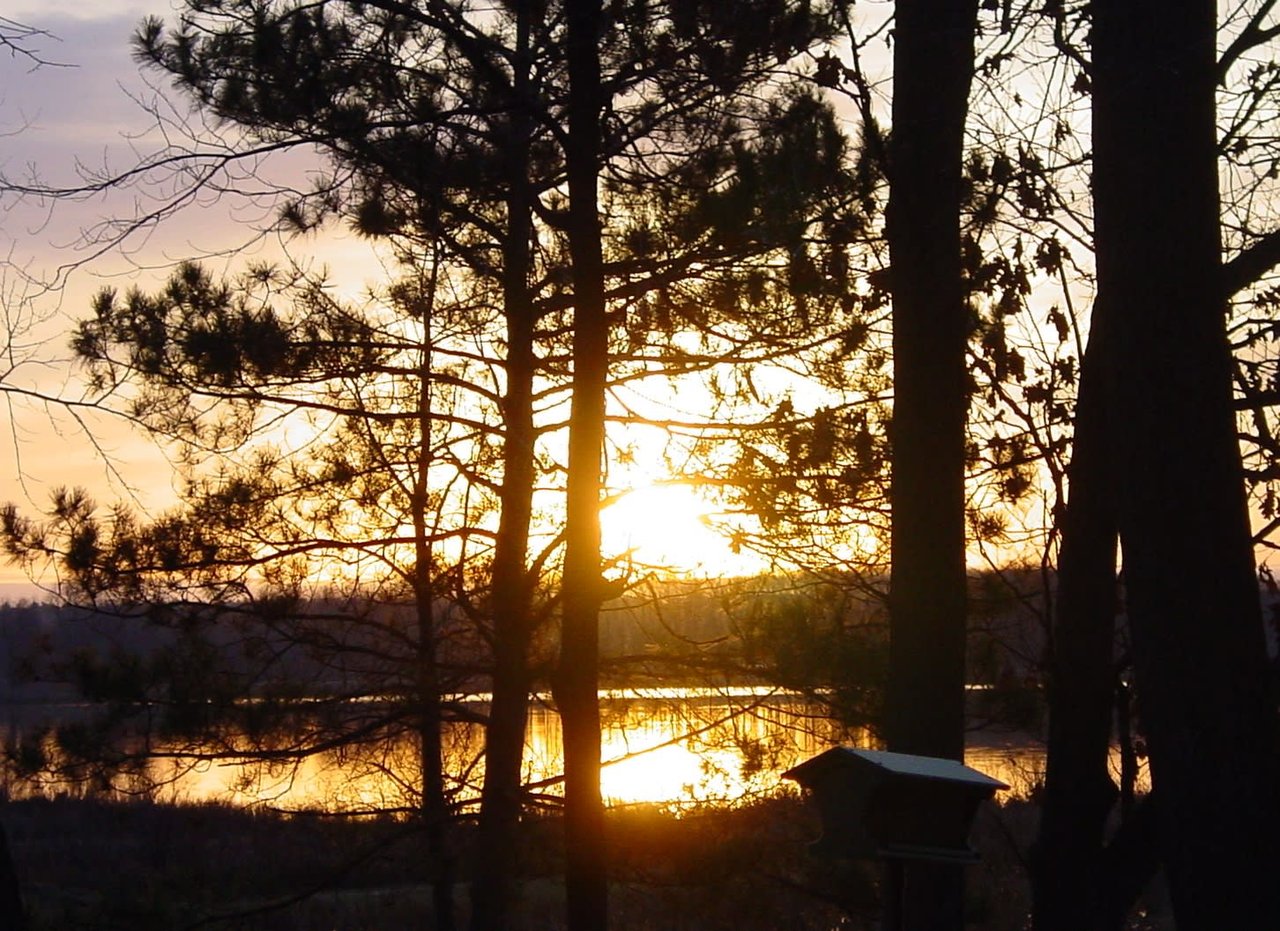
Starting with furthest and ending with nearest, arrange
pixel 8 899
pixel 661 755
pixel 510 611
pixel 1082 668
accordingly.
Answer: pixel 661 755 → pixel 510 611 → pixel 8 899 → pixel 1082 668

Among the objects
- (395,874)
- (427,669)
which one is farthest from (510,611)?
(395,874)

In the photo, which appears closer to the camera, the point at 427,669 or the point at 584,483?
the point at 584,483

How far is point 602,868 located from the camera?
734 cm

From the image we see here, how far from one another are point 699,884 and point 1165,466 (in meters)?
5.93

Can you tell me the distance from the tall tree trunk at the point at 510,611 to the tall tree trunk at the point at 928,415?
3858mm

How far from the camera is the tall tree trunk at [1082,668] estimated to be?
539cm

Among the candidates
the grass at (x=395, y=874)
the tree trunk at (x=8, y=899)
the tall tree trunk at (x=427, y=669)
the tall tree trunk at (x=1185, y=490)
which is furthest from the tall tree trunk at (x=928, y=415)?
the tall tree trunk at (x=427, y=669)

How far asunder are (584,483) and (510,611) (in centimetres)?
240

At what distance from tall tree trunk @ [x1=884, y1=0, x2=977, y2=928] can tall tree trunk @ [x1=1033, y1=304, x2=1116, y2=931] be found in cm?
A: 38

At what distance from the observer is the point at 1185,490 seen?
4219 millimetres

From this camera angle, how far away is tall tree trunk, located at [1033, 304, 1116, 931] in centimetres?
539

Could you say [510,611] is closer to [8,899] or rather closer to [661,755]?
[661,755]

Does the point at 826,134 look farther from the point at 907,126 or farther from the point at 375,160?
the point at 375,160

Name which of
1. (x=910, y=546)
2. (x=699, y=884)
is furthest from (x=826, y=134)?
(x=699, y=884)
